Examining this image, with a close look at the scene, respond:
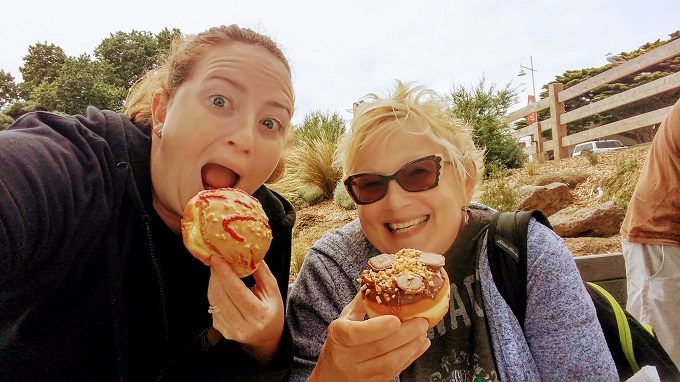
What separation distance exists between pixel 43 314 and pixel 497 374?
148 centimetres

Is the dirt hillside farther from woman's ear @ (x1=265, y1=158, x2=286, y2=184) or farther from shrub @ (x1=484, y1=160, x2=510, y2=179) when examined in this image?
woman's ear @ (x1=265, y1=158, x2=286, y2=184)

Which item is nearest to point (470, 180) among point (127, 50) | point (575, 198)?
point (575, 198)

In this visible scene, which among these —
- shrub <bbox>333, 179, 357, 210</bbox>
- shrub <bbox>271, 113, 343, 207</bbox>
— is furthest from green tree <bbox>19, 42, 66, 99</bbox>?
shrub <bbox>333, 179, 357, 210</bbox>

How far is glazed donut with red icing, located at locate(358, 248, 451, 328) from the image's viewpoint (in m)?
1.38

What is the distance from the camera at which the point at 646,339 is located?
1.71 meters

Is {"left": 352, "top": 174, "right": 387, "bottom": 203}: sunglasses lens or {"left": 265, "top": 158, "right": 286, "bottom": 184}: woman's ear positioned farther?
{"left": 265, "top": 158, "right": 286, "bottom": 184}: woman's ear

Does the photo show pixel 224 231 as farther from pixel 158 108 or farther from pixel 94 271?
pixel 158 108

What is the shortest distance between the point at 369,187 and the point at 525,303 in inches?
27.9

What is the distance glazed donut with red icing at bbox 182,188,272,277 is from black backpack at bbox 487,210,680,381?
869 mm

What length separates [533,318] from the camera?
1604 mm

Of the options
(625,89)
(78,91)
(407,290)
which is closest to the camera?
(407,290)

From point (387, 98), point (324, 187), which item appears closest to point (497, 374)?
point (387, 98)

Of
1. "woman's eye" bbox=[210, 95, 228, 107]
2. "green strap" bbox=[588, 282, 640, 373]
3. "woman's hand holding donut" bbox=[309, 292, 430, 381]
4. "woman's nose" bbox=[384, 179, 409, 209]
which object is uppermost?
"woman's eye" bbox=[210, 95, 228, 107]

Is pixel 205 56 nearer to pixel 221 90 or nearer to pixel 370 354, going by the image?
pixel 221 90
